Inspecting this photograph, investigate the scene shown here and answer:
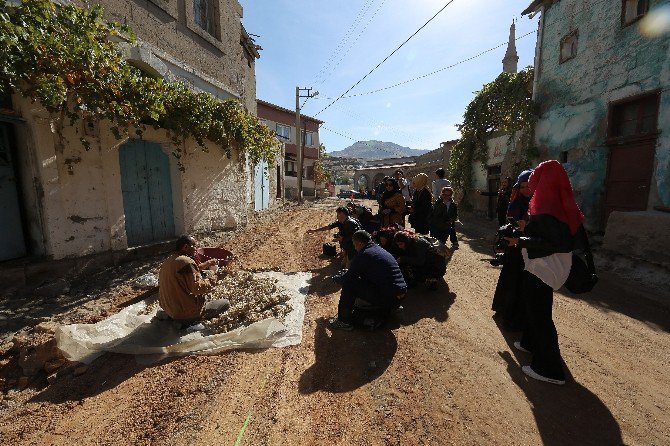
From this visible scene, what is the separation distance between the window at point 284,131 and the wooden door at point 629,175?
82.0 ft

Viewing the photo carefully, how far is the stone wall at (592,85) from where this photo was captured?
6.66m

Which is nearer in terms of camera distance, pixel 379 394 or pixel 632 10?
pixel 379 394

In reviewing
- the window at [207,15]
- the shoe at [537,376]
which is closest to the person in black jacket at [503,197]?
the shoe at [537,376]

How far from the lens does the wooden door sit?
22.5 feet

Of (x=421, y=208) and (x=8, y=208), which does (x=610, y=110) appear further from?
(x=8, y=208)

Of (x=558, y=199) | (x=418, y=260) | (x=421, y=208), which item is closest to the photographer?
(x=558, y=199)

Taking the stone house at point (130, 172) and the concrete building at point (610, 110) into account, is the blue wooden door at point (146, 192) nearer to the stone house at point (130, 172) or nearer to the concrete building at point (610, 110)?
the stone house at point (130, 172)

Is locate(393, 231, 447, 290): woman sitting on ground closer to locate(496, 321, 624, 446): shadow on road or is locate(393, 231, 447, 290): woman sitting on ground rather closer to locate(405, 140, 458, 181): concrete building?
locate(496, 321, 624, 446): shadow on road

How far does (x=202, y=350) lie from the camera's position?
10.3ft

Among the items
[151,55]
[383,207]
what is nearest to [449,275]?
[383,207]

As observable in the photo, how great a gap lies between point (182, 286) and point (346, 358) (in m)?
1.98

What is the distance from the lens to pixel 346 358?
3.07m

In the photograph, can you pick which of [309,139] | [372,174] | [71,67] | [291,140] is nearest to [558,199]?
[71,67]

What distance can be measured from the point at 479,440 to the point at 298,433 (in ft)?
4.25
